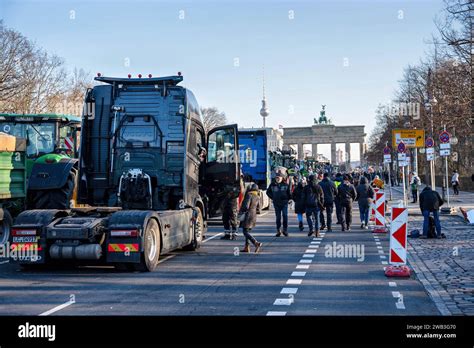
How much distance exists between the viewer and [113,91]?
51.1 feet

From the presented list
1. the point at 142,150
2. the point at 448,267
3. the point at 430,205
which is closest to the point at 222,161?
the point at 142,150

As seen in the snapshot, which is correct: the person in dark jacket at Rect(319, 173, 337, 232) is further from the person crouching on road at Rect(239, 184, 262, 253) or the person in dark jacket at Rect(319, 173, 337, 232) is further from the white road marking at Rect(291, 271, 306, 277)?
the white road marking at Rect(291, 271, 306, 277)

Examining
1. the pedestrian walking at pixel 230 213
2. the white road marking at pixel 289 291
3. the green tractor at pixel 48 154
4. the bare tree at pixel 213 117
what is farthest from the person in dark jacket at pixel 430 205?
the bare tree at pixel 213 117

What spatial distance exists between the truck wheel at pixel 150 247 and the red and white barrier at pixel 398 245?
4514 millimetres

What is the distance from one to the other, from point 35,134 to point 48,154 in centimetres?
73

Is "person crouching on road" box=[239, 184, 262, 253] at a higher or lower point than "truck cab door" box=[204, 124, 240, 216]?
lower

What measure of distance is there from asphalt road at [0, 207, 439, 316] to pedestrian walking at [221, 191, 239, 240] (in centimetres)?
280

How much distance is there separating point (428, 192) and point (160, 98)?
9032 mm

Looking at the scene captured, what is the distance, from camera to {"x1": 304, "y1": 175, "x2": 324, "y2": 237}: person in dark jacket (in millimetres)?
21053

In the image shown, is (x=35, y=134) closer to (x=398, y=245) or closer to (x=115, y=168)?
(x=115, y=168)

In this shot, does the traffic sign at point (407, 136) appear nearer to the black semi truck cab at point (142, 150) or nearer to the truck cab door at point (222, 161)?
the truck cab door at point (222, 161)
